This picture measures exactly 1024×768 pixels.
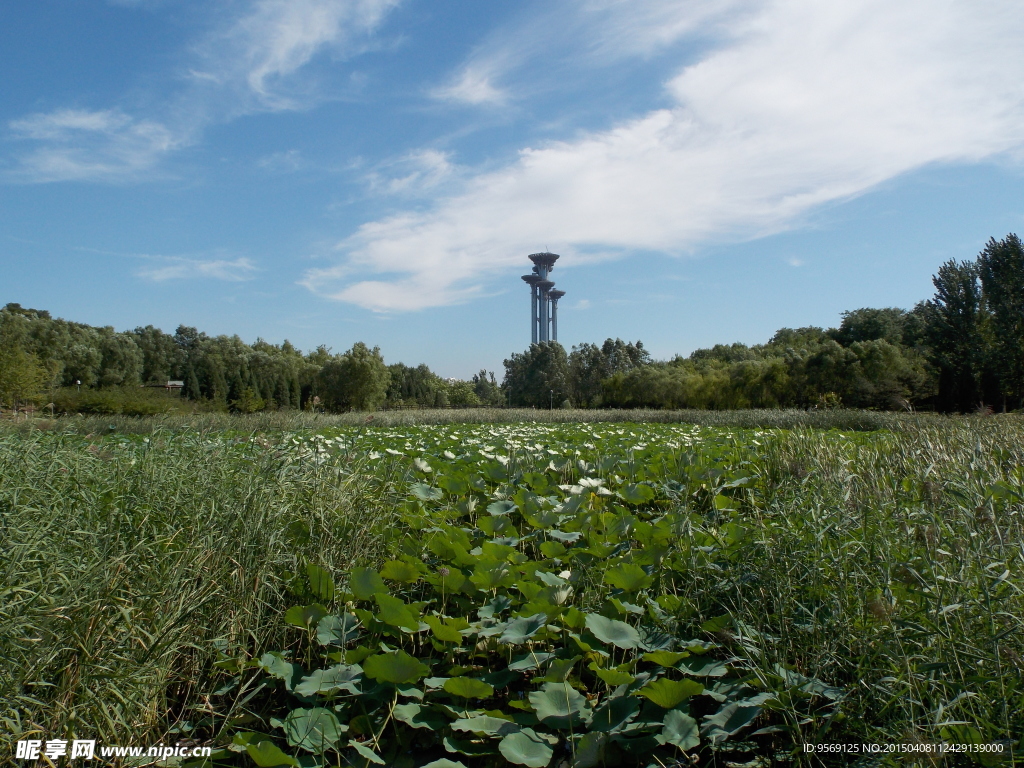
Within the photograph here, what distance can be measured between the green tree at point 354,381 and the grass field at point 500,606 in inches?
1208

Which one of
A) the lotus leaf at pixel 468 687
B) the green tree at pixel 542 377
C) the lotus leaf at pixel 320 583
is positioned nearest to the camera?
the lotus leaf at pixel 468 687

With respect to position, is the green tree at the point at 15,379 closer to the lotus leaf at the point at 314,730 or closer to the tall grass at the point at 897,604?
the lotus leaf at the point at 314,730

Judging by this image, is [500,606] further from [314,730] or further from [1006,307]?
[1006,307]

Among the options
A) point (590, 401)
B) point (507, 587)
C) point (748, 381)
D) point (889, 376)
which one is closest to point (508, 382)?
point (590, 401)

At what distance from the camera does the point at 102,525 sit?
2381 mm

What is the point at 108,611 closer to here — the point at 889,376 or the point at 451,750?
the point at 451,750


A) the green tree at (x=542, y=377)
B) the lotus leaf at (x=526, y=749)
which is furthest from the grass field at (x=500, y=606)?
the green tree at (x=542, y=377)

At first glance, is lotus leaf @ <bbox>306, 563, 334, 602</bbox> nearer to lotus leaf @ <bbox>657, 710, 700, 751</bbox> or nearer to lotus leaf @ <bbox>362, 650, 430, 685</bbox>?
lotus leaf @ <bbox>362, 650, 430, 685</bbox>

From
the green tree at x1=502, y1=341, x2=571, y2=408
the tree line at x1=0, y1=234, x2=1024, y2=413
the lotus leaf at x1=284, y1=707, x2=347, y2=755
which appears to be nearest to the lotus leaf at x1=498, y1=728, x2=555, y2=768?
the lotus leaf at x1=284, y1=707, x2=347, y2=755

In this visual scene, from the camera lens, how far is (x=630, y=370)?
40344mm

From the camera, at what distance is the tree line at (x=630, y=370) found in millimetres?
22672

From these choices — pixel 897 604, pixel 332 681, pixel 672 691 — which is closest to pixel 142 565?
pixel 332 681

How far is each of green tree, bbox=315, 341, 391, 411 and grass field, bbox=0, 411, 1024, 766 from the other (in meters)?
30.7

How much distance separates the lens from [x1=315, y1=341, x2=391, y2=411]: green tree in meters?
34.3
